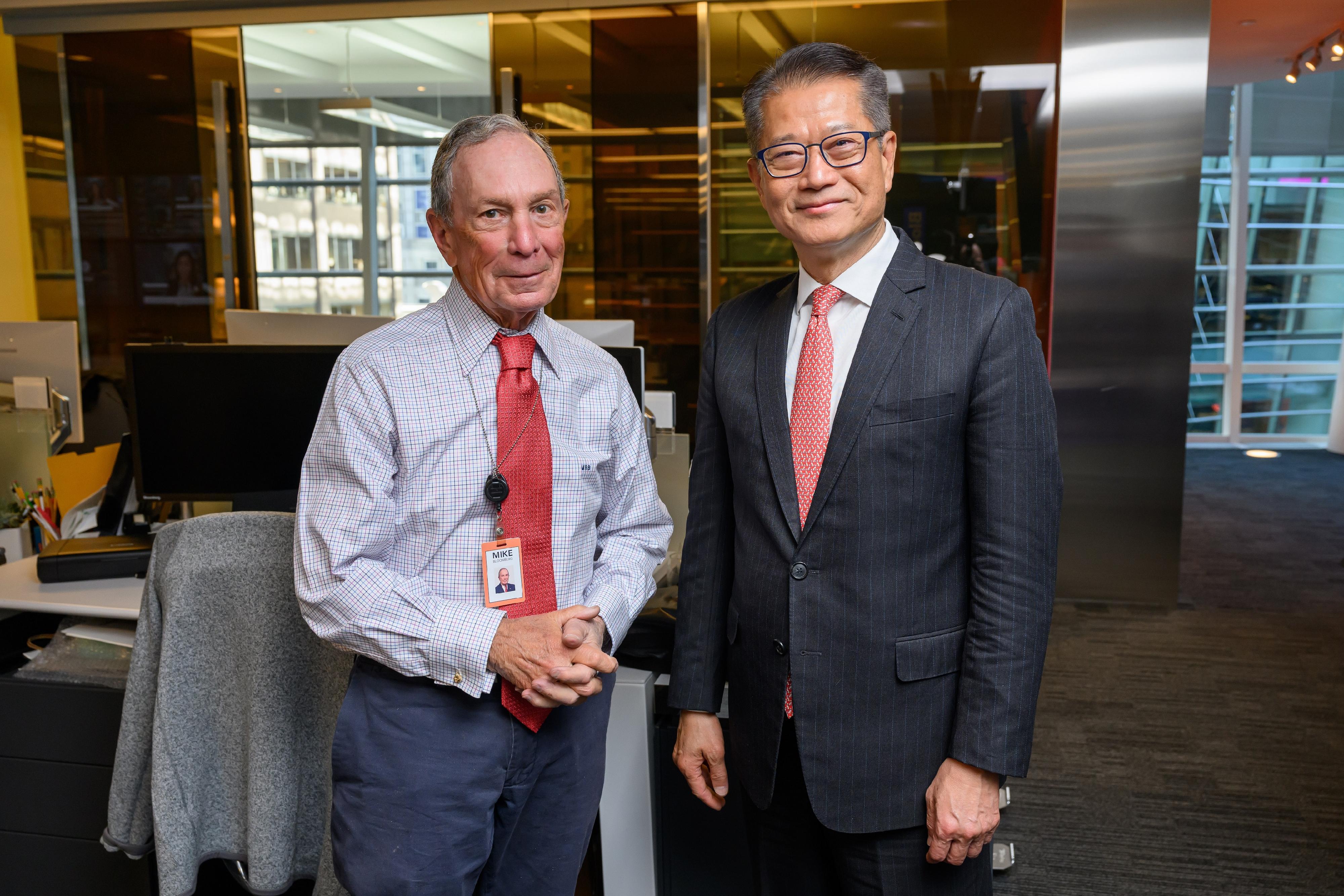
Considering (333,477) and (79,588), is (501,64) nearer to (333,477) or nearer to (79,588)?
(79,588)

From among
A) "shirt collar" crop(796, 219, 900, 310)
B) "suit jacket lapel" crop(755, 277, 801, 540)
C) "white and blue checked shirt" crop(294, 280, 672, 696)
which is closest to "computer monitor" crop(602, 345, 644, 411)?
"white and blue checked shirt" crop(294, 280, 672, 696)

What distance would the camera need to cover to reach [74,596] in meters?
2.25

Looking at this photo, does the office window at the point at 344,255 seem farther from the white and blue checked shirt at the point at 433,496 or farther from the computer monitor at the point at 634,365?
the white and blue checked shirt at the point at 433,496

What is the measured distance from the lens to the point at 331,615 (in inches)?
51.9

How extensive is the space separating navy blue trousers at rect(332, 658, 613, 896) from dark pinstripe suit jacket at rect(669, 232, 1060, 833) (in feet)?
1.23

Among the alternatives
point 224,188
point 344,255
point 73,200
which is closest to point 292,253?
point 344,255

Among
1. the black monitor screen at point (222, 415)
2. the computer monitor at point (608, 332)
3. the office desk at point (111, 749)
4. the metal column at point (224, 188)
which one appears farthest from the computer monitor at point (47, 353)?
the metal column at point (224, 188)

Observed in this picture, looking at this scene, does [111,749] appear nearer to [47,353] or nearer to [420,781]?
[420,781]

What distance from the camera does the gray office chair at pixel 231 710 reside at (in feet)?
5.71

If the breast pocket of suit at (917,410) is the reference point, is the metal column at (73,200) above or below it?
above

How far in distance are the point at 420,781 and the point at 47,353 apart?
8.13ft

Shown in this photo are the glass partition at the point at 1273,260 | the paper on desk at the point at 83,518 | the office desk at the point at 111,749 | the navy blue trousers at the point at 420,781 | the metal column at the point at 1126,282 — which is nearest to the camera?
the navy blue trousers at the point at 420,781

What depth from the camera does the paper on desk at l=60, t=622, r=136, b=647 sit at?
220 centimetres

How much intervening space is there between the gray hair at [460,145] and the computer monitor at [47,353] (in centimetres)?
221
